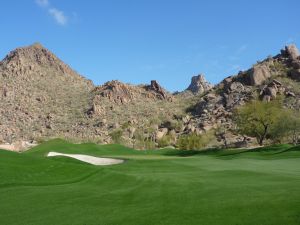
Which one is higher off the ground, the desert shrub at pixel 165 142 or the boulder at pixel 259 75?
the boulder at pixel 259 75

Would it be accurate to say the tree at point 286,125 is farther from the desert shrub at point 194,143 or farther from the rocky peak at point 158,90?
the rocky peak at point 158,90

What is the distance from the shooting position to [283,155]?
3731cm

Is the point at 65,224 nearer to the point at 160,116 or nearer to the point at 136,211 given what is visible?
the point at 136,211

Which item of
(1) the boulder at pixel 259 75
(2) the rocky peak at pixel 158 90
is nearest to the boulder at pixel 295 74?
(1) the boulder at pixel 259 75

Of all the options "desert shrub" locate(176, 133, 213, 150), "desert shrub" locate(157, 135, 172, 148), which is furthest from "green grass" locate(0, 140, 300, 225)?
"desert shrub" locate(157, 135, 172, 148)

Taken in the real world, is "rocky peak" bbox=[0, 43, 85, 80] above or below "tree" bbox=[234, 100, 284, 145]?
above

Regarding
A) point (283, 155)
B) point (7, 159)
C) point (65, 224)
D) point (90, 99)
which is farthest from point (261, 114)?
point (90, 99)

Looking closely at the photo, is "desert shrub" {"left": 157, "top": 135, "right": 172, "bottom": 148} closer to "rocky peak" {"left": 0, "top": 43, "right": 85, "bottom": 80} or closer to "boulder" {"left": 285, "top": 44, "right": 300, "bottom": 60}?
"boulder" {"left": 285, "top": 44, "right": 300, "bottom": 60}

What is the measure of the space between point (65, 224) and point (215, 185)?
6.46 m

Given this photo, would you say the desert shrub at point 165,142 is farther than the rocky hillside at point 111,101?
No

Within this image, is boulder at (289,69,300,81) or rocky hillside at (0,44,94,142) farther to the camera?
rocky hillside at (0,44,94,142)

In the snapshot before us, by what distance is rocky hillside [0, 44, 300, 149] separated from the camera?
385ft

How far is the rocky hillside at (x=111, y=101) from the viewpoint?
385ft

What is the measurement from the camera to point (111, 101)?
154125 millimetres
